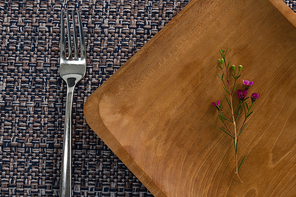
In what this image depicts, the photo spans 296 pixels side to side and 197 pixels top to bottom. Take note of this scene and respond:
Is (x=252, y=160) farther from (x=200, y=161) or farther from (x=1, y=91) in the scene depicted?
(x=1, y=91)

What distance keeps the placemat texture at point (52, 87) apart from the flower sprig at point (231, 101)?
0.18m

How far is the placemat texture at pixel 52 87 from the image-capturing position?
52cm

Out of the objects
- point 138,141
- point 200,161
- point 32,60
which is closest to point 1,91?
point 32,60

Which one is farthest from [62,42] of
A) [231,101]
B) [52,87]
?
[231,101]

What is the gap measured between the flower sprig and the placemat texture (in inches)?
7.0

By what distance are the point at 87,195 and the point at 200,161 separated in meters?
0.24

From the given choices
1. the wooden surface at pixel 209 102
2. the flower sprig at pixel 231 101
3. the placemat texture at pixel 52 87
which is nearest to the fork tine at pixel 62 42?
the placemat texture at pixel 52 87

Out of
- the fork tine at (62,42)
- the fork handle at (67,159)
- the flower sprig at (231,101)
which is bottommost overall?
the fork handle at (67,159)

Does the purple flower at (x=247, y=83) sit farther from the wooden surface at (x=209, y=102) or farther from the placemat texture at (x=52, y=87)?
the placemat texture at (x=52, y=87)

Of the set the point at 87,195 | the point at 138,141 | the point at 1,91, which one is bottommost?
the point at 87,195

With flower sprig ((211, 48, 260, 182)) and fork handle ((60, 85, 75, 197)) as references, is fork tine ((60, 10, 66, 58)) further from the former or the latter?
flower sprig ((211, 48, 260, 182))

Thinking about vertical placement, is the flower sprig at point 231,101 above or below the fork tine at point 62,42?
below

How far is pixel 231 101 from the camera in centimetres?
47

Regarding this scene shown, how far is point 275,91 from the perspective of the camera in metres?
0.48
